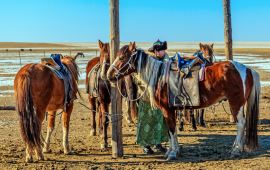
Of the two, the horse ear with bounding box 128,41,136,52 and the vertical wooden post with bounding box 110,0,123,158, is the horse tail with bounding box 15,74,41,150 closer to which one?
the vertical wooden post with bounding box 110,0,123,158

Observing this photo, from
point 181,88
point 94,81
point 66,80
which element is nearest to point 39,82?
point 66,80

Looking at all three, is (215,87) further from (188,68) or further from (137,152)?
(137,152)

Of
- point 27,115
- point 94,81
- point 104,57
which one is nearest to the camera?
point 27,115

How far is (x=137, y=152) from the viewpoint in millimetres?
9492

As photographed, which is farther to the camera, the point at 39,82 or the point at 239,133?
the point at 239,133

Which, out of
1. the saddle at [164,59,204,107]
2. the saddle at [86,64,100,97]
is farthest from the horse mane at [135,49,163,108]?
the saddle at [86,64,100,97]

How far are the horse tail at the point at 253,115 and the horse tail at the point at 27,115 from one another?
13.3 ft

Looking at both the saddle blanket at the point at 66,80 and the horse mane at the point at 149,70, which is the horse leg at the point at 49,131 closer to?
the saddle blanket at the point at 66,80

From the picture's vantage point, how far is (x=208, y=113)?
49.2 ft

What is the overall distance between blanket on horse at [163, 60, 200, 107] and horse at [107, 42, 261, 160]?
0.10 m

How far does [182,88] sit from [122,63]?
128 cm

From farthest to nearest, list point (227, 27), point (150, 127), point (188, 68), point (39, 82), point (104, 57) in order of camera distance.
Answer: point (227, 27) < point (104, 57) < point (150, 127) < point (188, 68) < point (39, 82)

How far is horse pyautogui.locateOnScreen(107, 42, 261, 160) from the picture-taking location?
856 cm

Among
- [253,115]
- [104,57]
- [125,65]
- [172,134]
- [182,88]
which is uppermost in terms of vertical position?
[104,57]
